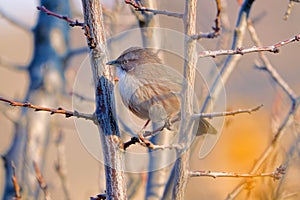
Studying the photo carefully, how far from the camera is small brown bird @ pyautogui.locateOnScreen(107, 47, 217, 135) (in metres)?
1.34

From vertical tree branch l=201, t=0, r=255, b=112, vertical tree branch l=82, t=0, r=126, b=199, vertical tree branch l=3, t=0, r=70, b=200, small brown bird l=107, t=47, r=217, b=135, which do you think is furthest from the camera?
vertical tree branch l=3, t=0, r=70, b=200

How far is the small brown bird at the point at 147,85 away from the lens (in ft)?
4.39

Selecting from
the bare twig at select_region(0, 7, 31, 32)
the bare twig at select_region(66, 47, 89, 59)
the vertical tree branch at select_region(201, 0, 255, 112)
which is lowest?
the vertical tree branch at select_region(201, 0, 255, 112)

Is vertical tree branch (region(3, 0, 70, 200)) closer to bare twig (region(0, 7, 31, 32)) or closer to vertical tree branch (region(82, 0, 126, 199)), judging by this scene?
bare twig (region(0, 7, 31, 32))

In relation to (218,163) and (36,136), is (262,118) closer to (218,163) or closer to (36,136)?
(218,163)

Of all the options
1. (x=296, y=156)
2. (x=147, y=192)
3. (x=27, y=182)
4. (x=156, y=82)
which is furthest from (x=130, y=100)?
(x=27, y=182)

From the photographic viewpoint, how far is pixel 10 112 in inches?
87.9

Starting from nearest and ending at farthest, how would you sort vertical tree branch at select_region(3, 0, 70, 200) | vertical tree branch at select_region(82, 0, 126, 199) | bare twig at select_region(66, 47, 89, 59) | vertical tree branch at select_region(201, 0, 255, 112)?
vertical tree branch at select_region(82, 0, 126, 199) → vertical tree branch at select_region(201, 0, 255, 112) → vertical tree branch at select_region(3, 0, 70, 200) → bare twig at select_region(66, 47, 89, 59)

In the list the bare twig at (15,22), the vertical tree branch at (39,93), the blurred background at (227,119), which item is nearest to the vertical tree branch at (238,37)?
→ the blurred background at (227,119)

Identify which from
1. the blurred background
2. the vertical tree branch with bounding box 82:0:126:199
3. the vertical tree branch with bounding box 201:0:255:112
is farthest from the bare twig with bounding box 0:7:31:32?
the vertical tree branch with bounding box 82:0:126:199

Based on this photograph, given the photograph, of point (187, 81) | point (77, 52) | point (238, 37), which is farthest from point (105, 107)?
point (77, 52)

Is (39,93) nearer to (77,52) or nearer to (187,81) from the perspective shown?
(77,52)

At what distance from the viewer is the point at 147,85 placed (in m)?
1.37

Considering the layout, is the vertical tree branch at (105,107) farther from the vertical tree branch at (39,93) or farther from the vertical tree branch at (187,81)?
the vertical tree branch at (39,93)
